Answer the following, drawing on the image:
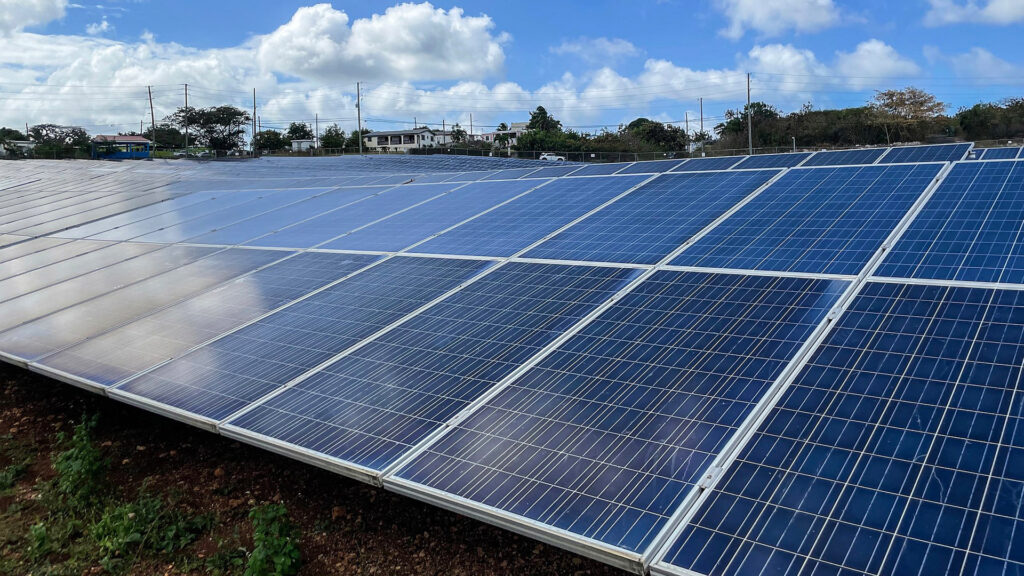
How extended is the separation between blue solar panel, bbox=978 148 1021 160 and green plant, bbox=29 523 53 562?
16013 millimetres

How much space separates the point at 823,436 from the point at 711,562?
1756mm

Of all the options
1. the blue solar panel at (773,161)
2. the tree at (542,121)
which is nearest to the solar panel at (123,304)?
the blue solar panel at (773,161)

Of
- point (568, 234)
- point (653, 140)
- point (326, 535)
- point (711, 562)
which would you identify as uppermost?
point (653, 140)

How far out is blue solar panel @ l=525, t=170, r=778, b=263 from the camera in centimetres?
1073

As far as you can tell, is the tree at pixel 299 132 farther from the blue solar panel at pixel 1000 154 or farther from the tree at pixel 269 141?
the blue solar panel at pixel 1000 154

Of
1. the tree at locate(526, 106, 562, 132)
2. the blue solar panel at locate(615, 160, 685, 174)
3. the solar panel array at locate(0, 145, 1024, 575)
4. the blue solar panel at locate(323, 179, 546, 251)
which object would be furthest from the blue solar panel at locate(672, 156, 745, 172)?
the tree at locate(526, 106, 562, 132)

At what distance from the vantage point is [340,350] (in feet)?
29.7

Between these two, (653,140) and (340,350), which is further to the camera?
(653,140)

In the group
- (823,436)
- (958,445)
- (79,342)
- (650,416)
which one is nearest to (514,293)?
(650,416)

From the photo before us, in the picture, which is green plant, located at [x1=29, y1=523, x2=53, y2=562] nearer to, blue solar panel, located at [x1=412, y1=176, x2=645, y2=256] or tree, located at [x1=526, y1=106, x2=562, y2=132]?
blue solar panel, located at [x1=412, y1=176, x2=645, y2=256]

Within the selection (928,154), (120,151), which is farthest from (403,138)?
(928,154)

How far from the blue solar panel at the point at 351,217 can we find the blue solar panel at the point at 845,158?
30.5ft

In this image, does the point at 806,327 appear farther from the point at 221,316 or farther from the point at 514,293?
the point at 221,316

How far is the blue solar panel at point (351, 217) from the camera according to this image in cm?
1515
